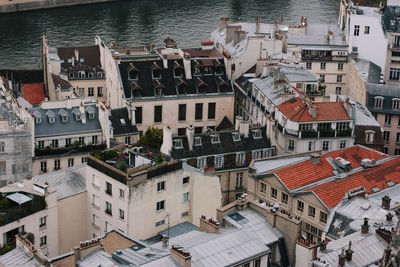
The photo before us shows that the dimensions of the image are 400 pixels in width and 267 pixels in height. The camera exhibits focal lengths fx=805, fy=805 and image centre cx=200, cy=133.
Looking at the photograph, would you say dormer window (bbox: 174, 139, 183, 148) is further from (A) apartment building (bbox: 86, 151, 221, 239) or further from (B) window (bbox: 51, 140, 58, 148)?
(B) window (bbox: 51, 140, 58, 148)

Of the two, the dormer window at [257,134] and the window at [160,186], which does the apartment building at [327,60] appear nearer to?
the dormer window at [257,134]

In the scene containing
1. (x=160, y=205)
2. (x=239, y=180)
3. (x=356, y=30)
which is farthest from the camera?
(x=356, y=30)

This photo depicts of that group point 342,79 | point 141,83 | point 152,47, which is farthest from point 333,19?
point 141,83

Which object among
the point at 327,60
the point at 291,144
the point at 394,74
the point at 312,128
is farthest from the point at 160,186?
the point at 394,74

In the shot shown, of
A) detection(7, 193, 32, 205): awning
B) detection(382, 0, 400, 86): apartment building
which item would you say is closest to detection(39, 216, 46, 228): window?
detection(7, 193, 32, 205): awning

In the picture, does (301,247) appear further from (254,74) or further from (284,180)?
(254,74)

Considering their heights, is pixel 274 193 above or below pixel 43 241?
above

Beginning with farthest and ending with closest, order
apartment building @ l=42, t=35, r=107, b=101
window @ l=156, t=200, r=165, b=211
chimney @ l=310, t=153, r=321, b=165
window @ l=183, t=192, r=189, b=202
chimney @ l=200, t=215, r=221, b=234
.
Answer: apartment building @ l=42, t=35, r=107, b=101
chimney @ l=310, t=153, r=321, b=165
window @ l=183, t=192, r=189, b=202
window @ l=156, t=200, r=165, b=211
chimney @ l=200, t=215, r=221, b=234

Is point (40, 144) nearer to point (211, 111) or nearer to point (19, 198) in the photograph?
point (19, 198)
